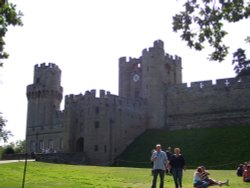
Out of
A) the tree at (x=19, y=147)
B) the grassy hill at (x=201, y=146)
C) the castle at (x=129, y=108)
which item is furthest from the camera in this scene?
the tree at (x=19, y=147)

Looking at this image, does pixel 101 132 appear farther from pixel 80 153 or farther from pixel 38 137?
pixel 38 137

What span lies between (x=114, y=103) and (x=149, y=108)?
7676mm

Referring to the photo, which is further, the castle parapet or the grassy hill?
the castle parapet

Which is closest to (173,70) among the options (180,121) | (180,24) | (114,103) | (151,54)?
(151,54)

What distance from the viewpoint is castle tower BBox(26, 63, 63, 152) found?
204 ft

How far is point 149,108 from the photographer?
54250 mm

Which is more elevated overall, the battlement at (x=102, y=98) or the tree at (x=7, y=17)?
the battlement at (x=102, y=98)

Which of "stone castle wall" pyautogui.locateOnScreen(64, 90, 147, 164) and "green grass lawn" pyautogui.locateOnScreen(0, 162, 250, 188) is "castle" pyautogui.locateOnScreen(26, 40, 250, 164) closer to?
"stone castle wall" pyautogui.locateOnScreen(64, 90, 147, 164)

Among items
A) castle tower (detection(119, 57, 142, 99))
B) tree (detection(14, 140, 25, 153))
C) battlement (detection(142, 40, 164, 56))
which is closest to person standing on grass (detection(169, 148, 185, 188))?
battlement (detection(142, 40, 164, 56))

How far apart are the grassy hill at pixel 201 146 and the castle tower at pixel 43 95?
17.5 m

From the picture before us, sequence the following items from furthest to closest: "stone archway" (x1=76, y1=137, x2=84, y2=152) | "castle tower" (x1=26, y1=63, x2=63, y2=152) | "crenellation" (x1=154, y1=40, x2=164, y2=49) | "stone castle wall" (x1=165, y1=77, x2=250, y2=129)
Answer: "castle tower" (x1=26, y1=63, x2=63, y2=152) < "crenellation" (x1=154, y1=40, x2=164, y2=49) < "stone castle wall" (x1=165, y1=77, x2=250, y2=129) < "stone archway" (x1=76, y1=137, x2=84, y2=152)

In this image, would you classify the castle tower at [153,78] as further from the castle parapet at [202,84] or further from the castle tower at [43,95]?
the castle tower at [43,95]

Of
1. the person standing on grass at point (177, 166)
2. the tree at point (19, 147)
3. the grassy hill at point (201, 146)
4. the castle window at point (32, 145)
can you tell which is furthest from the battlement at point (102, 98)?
the person standing on grass at point (177, 166)

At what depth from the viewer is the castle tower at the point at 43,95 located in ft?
204
